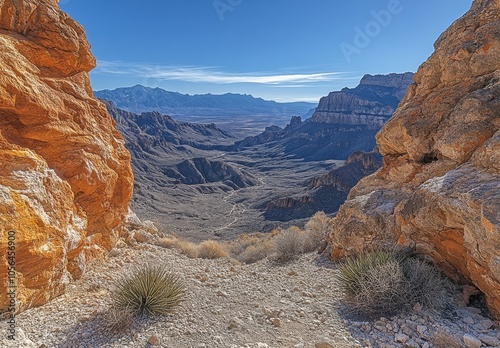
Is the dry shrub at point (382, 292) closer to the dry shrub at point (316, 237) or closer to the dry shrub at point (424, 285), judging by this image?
the dry shrub at point (424, 285)

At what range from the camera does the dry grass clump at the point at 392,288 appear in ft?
15.5

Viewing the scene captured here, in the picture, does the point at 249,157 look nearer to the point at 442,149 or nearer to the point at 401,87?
the point at 401,87

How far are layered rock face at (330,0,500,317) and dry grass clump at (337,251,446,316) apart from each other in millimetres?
604

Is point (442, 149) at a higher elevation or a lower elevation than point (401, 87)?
lower

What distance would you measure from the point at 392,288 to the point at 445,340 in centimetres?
98

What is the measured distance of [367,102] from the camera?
145625 mm

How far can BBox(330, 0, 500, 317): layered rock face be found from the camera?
14.7 ft

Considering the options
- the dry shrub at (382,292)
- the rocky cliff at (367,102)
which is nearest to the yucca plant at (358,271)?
the dry shrub at (382,292)

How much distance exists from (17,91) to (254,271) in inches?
250

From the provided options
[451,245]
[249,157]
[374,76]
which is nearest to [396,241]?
[451,245]

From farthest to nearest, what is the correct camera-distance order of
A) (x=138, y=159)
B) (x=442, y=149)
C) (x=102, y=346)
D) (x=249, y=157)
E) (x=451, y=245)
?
(x=249, y=157) < (x=138, y=159) < (x=442, y=149) < (x=451, y=245) < (x=102, y=346)

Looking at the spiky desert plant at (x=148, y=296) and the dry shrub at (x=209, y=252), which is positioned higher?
the spiky desert plant at (x=148, y=296)

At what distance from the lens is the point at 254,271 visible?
27.2ft

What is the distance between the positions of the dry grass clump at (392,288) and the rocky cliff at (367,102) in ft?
455
